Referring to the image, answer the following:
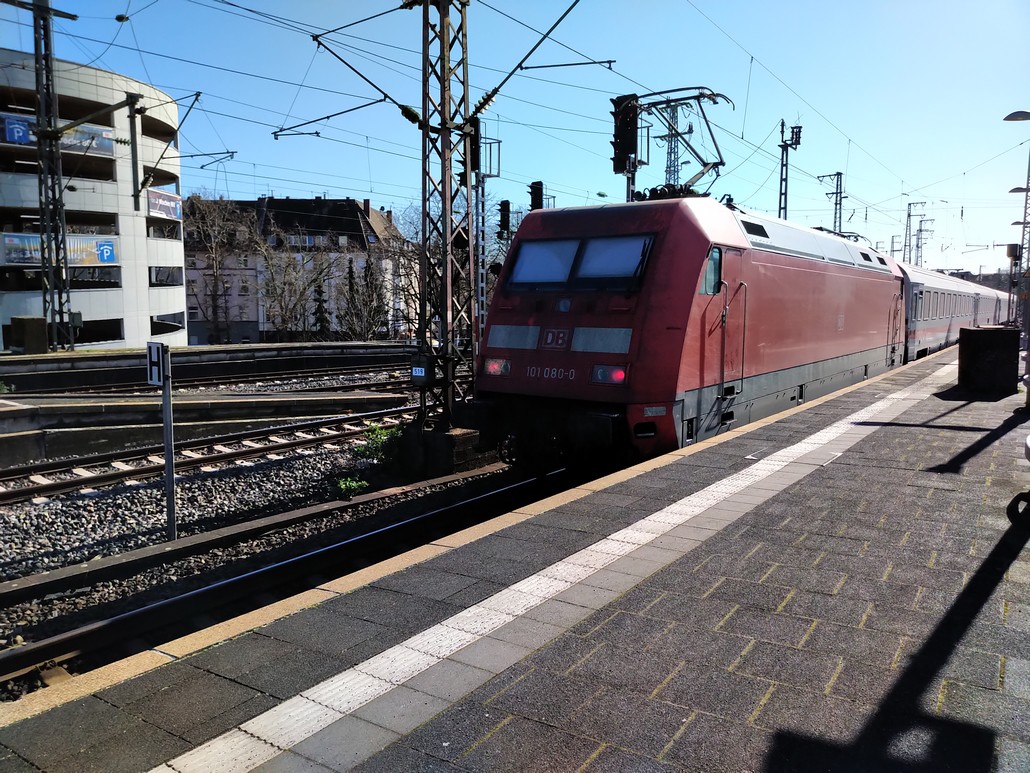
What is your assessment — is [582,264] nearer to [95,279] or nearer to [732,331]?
[732,331]

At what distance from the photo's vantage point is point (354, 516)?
902cm

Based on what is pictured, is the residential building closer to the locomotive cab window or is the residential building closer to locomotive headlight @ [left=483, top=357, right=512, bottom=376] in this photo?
locomotive headlight @ [left=483, top=357, right=512, bottom=376]

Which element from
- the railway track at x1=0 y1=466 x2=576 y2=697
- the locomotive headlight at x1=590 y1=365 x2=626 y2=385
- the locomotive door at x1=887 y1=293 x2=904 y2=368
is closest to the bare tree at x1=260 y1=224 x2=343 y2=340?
the locomotive door at x1=887 y1=293 x2=904 y2=368

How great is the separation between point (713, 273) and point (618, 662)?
628cm

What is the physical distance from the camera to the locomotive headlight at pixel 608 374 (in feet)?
27.4

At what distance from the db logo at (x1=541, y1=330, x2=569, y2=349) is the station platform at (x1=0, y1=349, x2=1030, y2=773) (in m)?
3.20

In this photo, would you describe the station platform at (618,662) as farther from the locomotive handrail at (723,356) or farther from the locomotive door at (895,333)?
the locomotive door at (895,333)

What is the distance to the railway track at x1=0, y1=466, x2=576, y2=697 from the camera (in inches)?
217

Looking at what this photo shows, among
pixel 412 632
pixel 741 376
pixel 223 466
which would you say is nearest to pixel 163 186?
pixel 223 466

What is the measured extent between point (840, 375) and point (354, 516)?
10.4 meters

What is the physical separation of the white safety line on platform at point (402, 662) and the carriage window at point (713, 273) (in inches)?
125

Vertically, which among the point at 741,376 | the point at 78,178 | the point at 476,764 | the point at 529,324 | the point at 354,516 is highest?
the point at 78,178

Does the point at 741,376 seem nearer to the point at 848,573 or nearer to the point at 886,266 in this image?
the point at 848,573

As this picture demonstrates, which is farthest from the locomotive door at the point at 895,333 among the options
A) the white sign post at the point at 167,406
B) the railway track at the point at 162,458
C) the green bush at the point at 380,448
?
the white sign post at the point at 167,406
